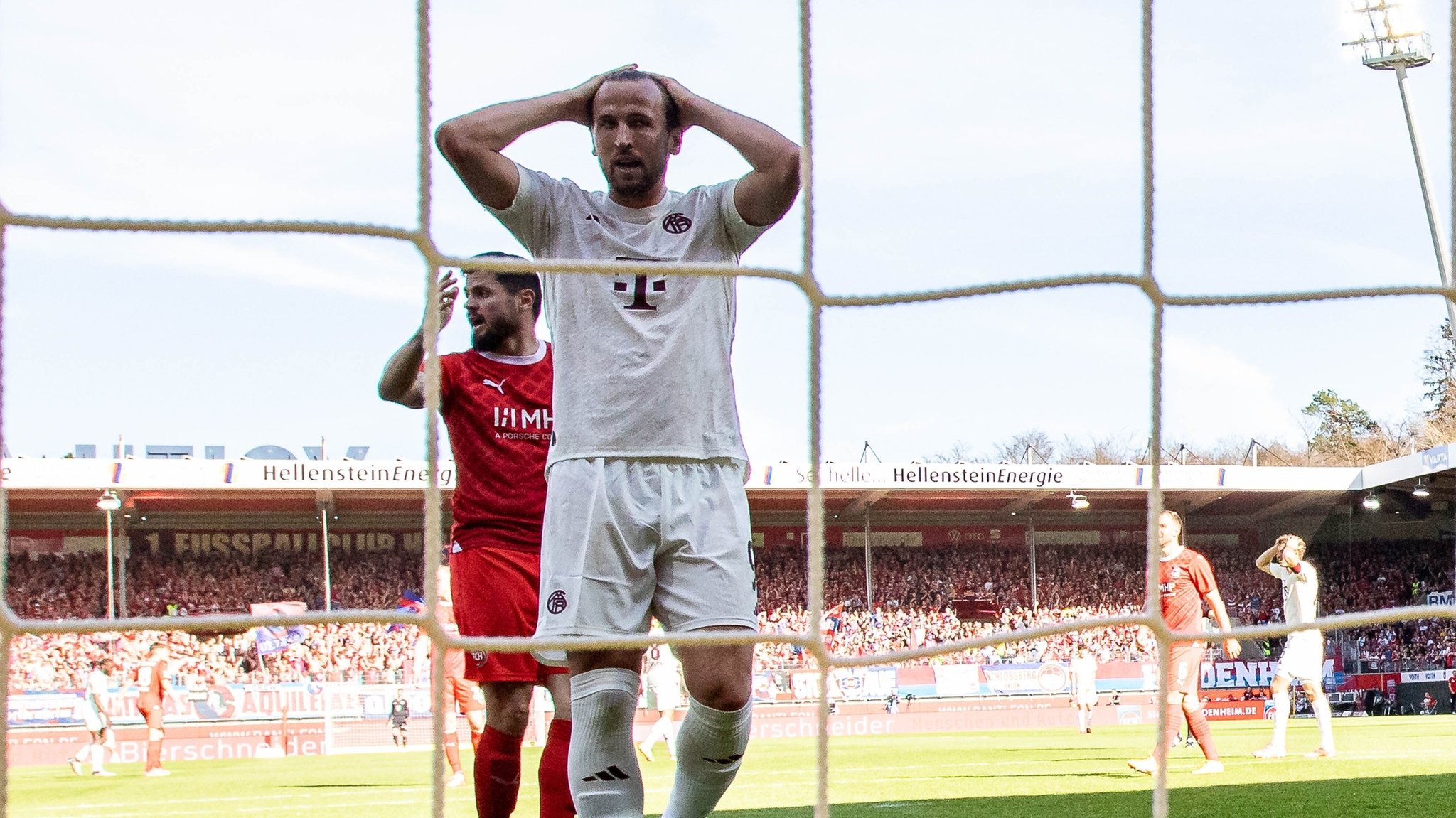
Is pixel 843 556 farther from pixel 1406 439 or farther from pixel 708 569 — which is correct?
pixel 708 569

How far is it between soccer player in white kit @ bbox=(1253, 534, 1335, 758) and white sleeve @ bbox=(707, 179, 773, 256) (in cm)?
471

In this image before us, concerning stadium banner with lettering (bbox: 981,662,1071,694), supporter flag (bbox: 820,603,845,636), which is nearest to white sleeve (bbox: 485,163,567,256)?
stadium banner with lettering (bbox: 981,662,1071,694)

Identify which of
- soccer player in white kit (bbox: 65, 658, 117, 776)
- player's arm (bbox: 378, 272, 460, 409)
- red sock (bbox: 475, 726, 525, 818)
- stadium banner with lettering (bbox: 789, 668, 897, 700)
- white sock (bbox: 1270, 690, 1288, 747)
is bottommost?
stadium banner with lettering (bbox: 789, 668, 897, 700)

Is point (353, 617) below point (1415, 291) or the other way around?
below

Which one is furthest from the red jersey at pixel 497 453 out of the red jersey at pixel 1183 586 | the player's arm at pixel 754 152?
the red jersey at pixel 1183 586

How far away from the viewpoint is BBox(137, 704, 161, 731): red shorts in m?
8.70

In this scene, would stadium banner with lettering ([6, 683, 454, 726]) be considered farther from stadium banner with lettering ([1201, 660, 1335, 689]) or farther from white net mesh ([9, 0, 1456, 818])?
white net mesh ([9, 0, 1456, 818])

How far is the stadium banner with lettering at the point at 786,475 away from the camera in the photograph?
18.4 meters

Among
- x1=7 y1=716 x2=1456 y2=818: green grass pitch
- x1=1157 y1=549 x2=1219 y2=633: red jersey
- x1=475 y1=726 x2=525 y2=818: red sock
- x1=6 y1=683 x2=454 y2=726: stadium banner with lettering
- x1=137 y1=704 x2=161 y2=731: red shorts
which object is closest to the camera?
x1=475 y1=726 x2=525 y2=818: red sock

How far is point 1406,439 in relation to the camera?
25391mm

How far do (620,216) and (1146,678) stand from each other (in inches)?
544

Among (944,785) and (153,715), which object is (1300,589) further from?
(153,715)

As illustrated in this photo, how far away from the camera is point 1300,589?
631 cm

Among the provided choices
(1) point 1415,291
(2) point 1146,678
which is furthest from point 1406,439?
(1) point 1415,291
